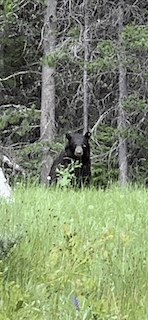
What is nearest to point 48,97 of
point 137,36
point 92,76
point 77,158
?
point 92,76

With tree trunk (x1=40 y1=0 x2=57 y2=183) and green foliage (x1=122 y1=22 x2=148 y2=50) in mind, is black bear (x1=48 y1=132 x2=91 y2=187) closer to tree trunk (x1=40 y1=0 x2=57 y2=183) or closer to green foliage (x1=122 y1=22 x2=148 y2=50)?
green foliage (x1=122 y1=22 x2=148 y2=50)

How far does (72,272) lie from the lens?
2768mm

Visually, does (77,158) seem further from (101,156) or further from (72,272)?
(72,272)

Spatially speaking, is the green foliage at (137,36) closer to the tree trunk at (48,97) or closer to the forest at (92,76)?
the forest at (92,76)

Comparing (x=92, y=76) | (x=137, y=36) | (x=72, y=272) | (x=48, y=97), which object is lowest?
(x=72, y=272)

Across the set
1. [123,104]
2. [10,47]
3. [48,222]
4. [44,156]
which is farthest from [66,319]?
[10,47]

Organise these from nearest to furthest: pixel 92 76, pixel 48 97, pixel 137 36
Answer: pixel 137 36, pixel 92 76, pixel 48 97

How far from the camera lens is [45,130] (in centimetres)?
1512

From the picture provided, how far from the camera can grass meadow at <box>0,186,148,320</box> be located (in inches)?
86.8

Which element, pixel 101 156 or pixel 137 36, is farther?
pixel 101 156

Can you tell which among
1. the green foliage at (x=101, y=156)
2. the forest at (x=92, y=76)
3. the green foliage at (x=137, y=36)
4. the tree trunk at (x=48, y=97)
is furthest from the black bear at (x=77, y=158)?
the tree trunk at (x=48, y=97)

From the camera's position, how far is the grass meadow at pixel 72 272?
7.23 feet

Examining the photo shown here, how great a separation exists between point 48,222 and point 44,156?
1121 cm

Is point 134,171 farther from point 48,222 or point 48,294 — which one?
point 48,294
